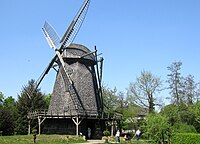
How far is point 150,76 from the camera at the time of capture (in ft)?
134

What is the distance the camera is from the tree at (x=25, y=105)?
43938mm

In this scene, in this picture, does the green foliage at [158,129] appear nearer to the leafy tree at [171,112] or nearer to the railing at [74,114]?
the railing at [74,114]

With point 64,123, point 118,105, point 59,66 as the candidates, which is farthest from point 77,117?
point 118,105

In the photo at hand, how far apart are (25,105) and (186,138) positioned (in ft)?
94.3

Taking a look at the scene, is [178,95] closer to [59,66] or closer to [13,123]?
[59,66]

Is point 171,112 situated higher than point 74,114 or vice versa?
point 171,112

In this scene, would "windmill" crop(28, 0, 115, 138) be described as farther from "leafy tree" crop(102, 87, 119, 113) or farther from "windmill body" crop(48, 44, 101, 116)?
"leafy tree" crop(102, 87, 119, 113)

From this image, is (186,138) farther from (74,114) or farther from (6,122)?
(6,122)

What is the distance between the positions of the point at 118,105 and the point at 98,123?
15628 millimetres

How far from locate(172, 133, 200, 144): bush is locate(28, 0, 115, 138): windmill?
13.5m

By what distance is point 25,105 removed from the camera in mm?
44562

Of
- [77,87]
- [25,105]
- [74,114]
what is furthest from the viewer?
[25,105]

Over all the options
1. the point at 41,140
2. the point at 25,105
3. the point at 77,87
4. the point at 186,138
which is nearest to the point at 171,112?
the point at 77,87

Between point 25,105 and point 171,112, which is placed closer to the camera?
point 171,112
